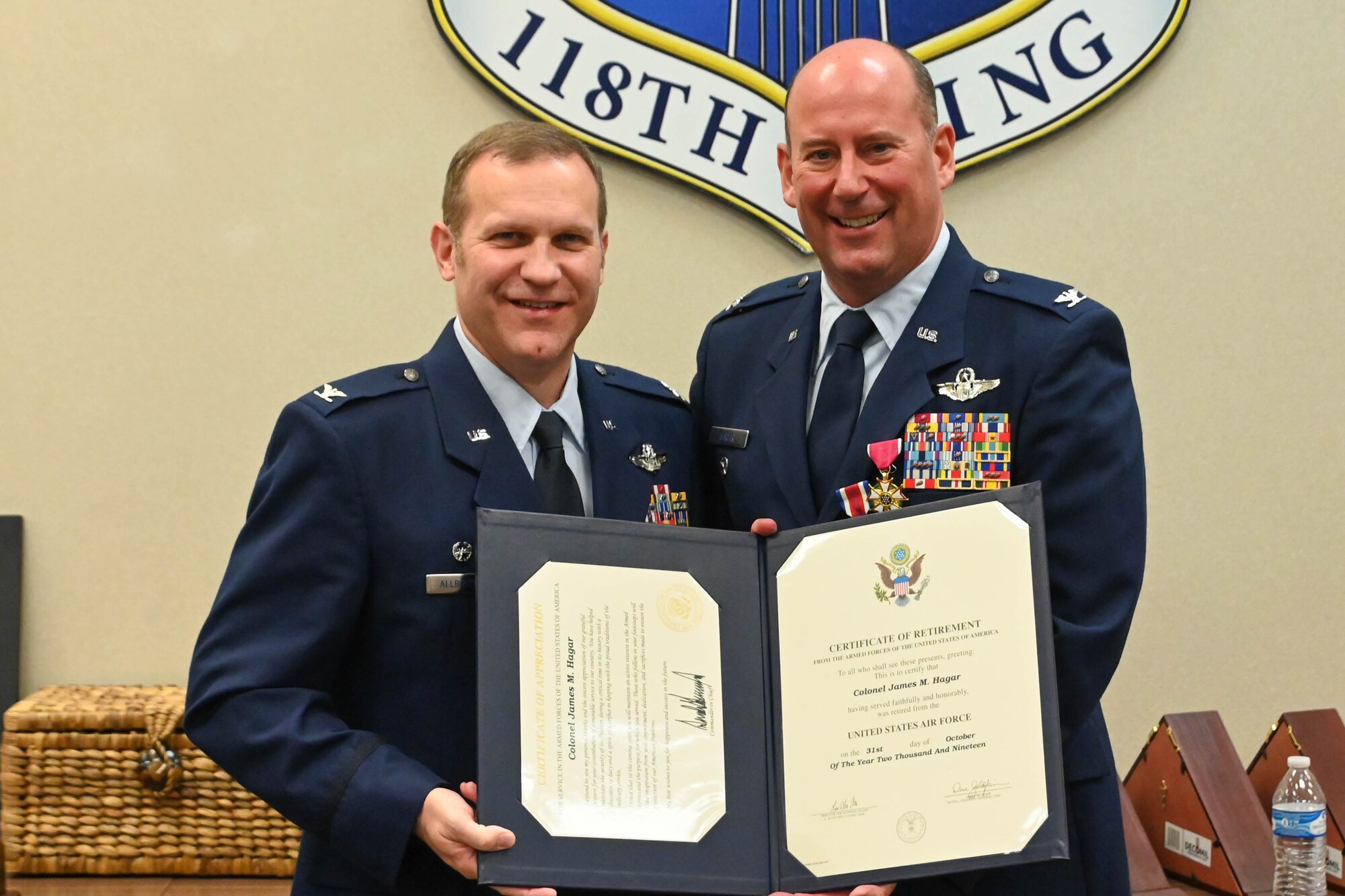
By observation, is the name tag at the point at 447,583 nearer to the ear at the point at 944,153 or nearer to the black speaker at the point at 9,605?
the ear at the point at 944,153

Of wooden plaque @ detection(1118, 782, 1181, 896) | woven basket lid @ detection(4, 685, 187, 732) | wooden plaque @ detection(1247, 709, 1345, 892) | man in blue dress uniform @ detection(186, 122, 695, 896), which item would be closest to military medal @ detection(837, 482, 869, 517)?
man in blue dress uniform @ detection(186, 122, 695, 896)

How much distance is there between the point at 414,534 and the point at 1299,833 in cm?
185

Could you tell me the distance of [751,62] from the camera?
3143 mm

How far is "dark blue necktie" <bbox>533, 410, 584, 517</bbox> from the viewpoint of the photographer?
61.8 inches

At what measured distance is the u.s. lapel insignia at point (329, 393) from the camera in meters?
1.51

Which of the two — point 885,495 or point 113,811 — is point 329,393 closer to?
point 885,495

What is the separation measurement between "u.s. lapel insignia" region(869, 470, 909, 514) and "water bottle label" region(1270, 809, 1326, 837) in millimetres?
1340

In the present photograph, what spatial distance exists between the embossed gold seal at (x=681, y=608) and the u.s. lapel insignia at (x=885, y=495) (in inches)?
11.3

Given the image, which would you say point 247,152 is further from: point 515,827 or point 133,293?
point 515,827

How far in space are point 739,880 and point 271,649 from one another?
54cm

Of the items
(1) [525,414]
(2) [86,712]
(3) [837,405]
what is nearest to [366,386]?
(1) [525,414]

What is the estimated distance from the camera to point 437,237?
5.40 feet
